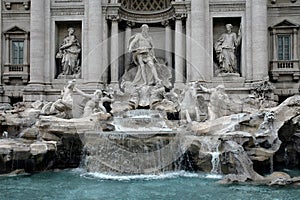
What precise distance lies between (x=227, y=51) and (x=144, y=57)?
4279 mm

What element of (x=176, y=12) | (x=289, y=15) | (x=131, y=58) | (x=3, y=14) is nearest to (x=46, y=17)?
(x=3, y=14)

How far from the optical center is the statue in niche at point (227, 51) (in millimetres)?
20656

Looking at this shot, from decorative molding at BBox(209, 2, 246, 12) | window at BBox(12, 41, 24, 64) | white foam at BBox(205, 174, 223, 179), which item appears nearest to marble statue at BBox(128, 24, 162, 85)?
decorative molding at BBox(209, 2, 246, 12)

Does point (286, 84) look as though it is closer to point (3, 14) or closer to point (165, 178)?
point (165, 178)

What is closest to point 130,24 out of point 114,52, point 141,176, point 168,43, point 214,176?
point 114,52

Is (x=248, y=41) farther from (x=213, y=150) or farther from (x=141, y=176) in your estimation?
(x=141, y=176)

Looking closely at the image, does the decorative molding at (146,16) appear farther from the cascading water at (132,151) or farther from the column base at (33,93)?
the cascading water at (132,151)

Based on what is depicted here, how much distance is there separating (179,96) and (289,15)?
7975 mm

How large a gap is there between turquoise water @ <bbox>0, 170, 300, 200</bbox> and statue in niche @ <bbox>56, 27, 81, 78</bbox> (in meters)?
9.11

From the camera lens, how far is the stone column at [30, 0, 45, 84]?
68.1 ft

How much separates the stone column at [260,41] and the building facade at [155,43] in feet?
0.15

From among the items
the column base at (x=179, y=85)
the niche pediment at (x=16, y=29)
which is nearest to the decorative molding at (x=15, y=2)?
the niche pediment at (x=16, y=29)

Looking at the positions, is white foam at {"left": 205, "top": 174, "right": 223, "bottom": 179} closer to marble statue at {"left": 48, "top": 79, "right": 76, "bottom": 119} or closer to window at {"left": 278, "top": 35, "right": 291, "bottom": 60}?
marble statue at {"left": 48, "top": 79, "right": 76, "bottom": 119}

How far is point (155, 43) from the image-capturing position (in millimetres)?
22578
